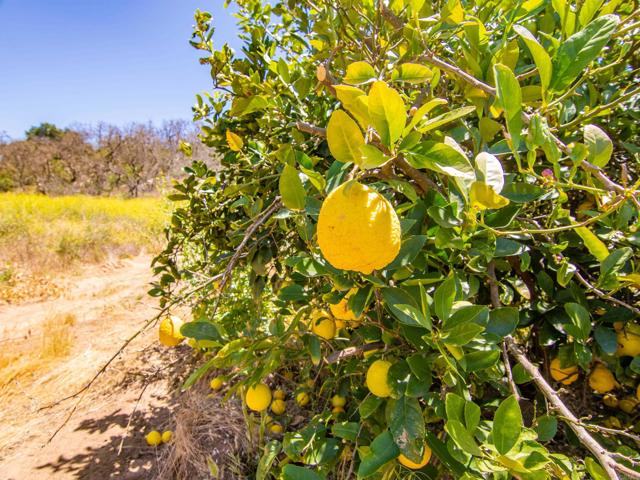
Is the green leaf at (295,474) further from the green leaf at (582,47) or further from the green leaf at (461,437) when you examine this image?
the green leaf at (582,47)

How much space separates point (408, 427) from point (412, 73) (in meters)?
0.60

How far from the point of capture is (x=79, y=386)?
2502 mm

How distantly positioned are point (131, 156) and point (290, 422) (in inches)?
714

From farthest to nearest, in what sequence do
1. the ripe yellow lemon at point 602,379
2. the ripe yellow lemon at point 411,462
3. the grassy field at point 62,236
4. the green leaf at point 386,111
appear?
the grassy field at point 62,236
the ripe yellow lemon at point 602,379
the ripe yellow lemon at point 411,462
the green leaf at point 386,111

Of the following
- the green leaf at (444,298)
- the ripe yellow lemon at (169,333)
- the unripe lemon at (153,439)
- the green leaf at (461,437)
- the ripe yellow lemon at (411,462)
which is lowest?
the unripe lemon at (153,439)

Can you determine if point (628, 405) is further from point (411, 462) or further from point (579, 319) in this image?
point (411, 462)

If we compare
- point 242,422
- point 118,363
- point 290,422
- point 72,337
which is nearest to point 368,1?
point 290,422

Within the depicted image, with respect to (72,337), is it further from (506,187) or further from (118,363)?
(506,187)

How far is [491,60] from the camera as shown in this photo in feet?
2.09

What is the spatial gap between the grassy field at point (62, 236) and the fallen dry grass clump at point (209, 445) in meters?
2.84

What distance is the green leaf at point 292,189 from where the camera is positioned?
0.55m

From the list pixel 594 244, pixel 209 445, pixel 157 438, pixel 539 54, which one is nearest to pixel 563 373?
pixel 594 244

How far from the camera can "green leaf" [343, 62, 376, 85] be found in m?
0.54

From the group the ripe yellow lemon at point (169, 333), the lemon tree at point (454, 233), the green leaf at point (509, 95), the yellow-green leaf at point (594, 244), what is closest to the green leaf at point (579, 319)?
the lemon tree at point (454, 233)
